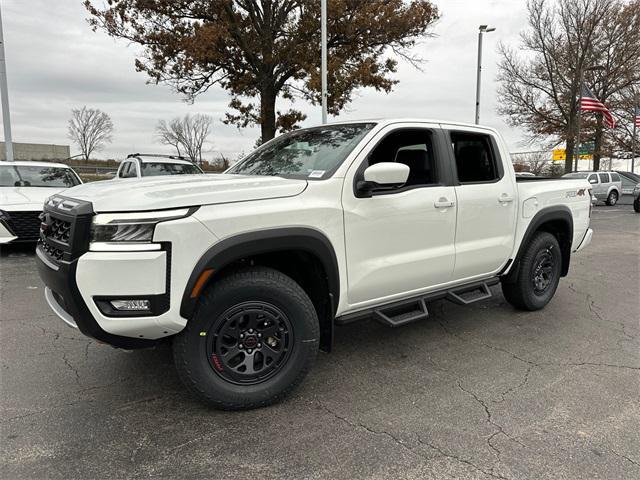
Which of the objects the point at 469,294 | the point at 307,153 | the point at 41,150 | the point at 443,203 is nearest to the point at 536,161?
the point at 469,294

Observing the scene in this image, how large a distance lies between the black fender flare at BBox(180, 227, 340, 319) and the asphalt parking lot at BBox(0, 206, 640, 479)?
714mm

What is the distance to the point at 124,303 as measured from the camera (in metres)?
2.44

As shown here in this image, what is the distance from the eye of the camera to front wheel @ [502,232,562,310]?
4.72 meters

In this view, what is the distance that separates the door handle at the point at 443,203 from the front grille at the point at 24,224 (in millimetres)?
6599

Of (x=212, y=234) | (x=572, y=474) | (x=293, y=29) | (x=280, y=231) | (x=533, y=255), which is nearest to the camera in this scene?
(x=572, y=474)

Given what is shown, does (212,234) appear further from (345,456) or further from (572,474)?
(572,474)

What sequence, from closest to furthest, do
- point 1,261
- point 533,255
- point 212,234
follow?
point 212,234 < point 533,255 < point 1,261

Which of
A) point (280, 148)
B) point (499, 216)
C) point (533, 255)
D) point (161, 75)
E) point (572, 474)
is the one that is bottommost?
point (572, 474)

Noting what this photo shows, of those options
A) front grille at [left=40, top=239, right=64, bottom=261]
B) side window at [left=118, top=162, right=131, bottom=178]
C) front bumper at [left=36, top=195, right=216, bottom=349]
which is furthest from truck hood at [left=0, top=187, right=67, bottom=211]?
front bumper at [left=36, top=195, right=216, bottom=349]

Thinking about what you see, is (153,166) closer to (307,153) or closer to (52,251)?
(307,153)

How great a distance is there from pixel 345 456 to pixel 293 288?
101 cm

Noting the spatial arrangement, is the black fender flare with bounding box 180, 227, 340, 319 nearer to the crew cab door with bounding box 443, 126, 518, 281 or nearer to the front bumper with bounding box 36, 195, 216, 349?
the front bumper with bounding box 36, 195, 216, 349

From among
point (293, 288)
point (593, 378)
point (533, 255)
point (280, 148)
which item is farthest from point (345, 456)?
point (533, 255)

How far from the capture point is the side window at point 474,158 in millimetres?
4160
